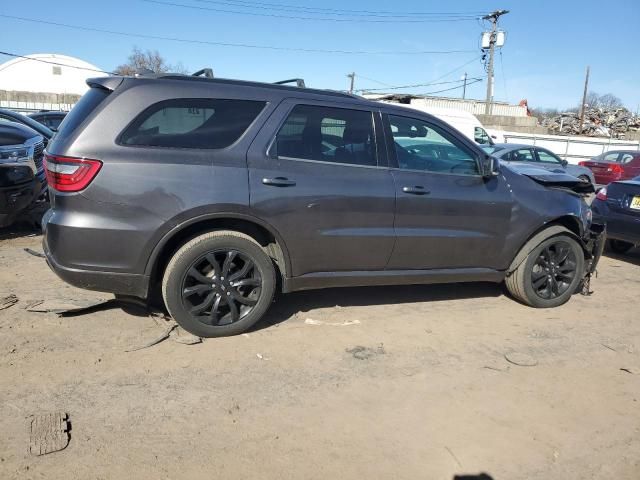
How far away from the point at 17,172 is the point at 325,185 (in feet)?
13.7

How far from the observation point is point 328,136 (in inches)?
155

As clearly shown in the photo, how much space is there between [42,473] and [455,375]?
2512 mm

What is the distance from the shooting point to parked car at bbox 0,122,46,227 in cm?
578

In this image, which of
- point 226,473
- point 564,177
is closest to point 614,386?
point 564,177

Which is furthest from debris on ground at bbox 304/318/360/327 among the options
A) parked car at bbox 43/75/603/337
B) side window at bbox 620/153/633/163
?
side window at bbox 620/153/633/163

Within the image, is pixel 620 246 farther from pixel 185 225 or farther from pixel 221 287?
pixel 185 225

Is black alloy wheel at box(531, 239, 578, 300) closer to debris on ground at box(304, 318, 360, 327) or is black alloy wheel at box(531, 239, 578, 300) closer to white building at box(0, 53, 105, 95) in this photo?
debris on ground at box(304, 318, 360, 327)

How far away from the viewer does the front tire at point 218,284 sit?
141 inches

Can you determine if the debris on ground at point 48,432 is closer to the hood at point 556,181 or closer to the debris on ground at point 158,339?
the debris on ground at point 158,339

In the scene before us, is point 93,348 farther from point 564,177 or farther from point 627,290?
point 627,290

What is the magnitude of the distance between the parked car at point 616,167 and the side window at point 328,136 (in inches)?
616

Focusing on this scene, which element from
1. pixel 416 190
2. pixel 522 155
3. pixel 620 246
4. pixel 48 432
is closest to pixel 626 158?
pixel 522 155

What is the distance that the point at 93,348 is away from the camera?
3.56m

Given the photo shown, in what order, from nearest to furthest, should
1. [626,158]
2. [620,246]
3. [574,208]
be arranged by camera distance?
[574,208]
[620,246]
[626,158]
